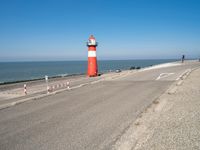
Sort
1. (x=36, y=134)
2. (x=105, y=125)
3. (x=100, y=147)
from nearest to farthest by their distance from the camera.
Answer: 1. (x=100, y=147)
2. (x=36, y=134)
3. (x=105, y=125)

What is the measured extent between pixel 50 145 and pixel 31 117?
2912mm

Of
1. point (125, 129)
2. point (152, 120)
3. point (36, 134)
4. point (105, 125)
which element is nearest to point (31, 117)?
point (36, 134)

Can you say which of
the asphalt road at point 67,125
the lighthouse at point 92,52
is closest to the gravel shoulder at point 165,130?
the asphalt road at point 67,125

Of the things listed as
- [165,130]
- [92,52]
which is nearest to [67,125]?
[165,130]

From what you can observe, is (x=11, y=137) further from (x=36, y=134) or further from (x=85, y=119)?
(x=85, y=119)

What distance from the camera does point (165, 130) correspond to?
5746 millimetres

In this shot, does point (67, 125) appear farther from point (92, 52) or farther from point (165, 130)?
point (92, 52)

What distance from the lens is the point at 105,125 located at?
6.56m

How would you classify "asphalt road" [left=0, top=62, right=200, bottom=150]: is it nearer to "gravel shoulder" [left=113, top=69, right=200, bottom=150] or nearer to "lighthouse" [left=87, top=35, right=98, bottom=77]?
"gravel shoulder" [left=113, top=69, right=200, bottom=150]

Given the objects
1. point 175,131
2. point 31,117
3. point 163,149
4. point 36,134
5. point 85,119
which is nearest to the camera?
point 163,149

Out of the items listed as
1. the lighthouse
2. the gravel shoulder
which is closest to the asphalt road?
the gravel shoulder

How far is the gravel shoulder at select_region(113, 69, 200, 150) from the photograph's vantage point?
489 centimetres

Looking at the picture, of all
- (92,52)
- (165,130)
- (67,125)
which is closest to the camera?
(165,130)

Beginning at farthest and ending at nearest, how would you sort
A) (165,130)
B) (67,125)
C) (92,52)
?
(92,52)
(67,125)
(165,130)
